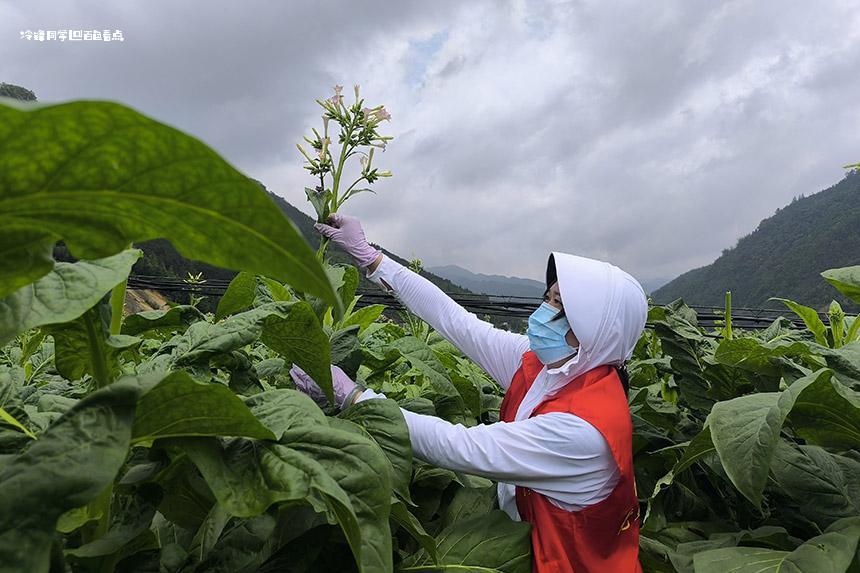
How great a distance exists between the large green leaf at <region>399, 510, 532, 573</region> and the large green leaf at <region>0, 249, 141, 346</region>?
83cm

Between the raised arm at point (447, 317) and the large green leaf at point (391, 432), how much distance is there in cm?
137

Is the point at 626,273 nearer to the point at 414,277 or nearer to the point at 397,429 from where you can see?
the point at 414,277

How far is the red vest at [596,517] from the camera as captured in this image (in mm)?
1690

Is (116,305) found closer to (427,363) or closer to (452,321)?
(427,363)

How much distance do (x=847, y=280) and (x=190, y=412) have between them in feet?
5.23

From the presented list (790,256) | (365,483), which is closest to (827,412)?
(365,483)

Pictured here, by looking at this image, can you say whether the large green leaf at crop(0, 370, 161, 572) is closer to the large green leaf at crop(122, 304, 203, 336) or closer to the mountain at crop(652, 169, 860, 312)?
the large green leaf at crop(122, 304, 203, 336)

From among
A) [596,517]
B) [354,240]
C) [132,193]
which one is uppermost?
[354,240]

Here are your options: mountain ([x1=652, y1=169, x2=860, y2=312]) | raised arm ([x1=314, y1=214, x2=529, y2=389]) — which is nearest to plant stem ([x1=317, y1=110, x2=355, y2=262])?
raised arm ([x1=314, y1=214, x2=529, y2=389])

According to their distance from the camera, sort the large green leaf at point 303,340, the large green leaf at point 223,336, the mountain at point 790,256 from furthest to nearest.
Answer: the mountain at point 790,256
the large green leaf at point 303,340
the large green leaf at point 223,336

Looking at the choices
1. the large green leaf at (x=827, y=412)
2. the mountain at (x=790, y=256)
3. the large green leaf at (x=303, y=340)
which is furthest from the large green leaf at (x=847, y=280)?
the mountain at (x=790, y=256)

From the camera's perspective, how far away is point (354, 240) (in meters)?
2.55

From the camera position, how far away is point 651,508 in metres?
1.98

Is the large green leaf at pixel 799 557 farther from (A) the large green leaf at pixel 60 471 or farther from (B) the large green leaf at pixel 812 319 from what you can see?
(A) the large green leaf at pixel 60 471
